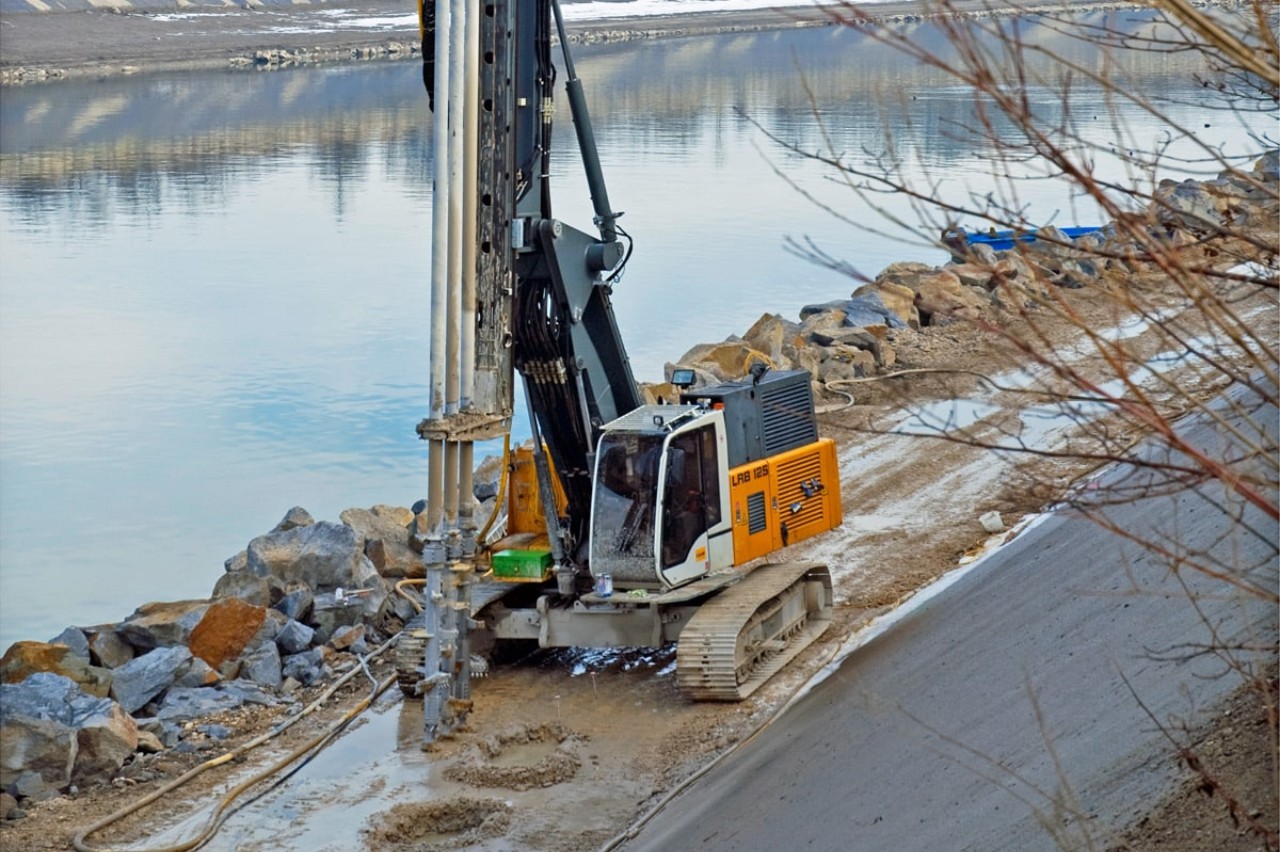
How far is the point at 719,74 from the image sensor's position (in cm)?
9675

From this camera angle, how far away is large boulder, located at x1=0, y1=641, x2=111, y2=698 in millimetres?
14883

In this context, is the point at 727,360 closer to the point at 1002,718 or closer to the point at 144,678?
the point at 144,678

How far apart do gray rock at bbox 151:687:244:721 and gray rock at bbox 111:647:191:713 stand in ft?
0.48

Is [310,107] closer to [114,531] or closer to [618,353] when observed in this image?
[114,531]

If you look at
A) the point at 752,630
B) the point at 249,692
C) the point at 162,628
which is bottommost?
the point at 249,692

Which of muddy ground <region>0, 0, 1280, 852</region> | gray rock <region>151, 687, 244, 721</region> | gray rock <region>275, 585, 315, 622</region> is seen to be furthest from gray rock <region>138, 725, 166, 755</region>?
gray rock <region>275, 585, 315, 622</region>

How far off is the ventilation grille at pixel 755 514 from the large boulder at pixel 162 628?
524 centimetres

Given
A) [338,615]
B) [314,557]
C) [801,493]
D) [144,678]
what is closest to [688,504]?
[801,493]

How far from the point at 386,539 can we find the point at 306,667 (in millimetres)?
3956

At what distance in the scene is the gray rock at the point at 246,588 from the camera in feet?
57.2

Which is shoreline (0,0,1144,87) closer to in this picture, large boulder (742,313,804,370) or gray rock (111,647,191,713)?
large boulder (742,313,804,370)

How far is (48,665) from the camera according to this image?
15.1 meters

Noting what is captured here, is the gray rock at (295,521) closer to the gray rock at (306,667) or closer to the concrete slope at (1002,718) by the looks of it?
the gray rock at (306,667)

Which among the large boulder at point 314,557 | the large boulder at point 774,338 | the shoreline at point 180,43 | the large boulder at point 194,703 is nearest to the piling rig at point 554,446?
the large boulder at point 194,703
